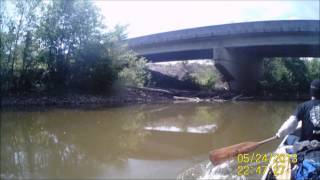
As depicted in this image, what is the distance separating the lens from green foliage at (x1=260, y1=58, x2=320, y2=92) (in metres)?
33.8

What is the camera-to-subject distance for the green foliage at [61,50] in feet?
75.4

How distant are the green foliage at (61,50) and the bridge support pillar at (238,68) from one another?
31.3ft

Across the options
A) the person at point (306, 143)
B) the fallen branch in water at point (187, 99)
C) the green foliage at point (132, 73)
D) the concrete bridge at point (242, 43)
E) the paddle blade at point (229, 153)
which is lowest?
the fallen branch in water at point (187, 99)

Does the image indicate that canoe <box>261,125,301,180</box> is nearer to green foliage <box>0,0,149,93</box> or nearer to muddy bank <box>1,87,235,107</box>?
muddy bank <box>1,87,235,107</box>

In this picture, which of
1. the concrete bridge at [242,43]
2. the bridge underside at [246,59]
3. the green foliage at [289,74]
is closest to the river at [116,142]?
the concrete bridge at [242,43]

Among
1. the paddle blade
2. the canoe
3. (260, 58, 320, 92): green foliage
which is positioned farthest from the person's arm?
(260, 58, 320, 92): green foliage

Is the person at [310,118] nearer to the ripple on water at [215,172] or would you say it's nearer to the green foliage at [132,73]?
the ripple on water at [215,172]

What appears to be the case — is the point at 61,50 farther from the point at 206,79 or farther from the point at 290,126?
the point at 290,126

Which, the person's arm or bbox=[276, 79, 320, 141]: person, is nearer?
bbox=[276, 79, 320, 141]: person

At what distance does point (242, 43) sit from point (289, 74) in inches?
395

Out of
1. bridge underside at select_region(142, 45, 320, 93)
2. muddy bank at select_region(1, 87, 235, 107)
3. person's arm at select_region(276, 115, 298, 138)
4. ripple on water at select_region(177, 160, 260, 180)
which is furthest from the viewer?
bridge underside at select_region(142, 45, 320, 93)

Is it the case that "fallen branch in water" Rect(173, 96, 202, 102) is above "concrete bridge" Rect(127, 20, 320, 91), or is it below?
below

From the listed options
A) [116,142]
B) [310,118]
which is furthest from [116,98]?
[310,118]

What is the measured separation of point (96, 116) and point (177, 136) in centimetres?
579
